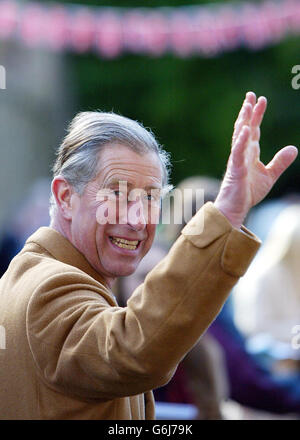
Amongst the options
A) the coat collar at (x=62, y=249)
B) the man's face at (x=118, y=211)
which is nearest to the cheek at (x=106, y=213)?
the man's face at (x=118, y=211)

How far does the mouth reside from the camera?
2.13 m

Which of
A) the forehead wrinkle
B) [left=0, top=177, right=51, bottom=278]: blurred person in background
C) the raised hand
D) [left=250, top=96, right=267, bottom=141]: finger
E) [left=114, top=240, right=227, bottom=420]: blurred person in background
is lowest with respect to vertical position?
[left=114, top=240, right=227, bottom=420]: blurred person in background

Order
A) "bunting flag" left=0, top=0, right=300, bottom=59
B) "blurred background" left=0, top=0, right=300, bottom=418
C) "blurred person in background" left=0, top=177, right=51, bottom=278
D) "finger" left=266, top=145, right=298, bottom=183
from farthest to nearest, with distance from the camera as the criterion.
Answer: "blurred background" left=0, top=0, right=300, bottom=418 → "bunting flag" left=0, top=0, right=300, bottom=59 → "blurred person in background" left=0, top=177, right=51, bottom=278 → "finger" left=266, top=145, right=298, bottom=183

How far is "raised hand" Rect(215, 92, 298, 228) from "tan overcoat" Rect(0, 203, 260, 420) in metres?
0.04

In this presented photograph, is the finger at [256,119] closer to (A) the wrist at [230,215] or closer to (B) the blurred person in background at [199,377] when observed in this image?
(A) the wrist at [230,215]

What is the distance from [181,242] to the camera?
1691 millimetres

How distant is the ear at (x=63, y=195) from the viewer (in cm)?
221

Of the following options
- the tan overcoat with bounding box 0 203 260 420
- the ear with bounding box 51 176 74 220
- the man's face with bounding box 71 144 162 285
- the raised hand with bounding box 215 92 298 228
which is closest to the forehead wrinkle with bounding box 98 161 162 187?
the man's face with bounding box 71 144 162 285

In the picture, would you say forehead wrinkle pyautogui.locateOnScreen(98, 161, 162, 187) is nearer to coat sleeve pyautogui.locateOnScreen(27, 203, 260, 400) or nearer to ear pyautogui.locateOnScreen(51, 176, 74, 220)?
ear pyautogui.locateOnScreen(51, 176, 74, 220)

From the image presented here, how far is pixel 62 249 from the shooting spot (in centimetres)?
212

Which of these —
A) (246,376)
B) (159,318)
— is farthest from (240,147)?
(246,376)

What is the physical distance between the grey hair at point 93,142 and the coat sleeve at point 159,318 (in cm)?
49

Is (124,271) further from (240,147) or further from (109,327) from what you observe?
(240,147)
